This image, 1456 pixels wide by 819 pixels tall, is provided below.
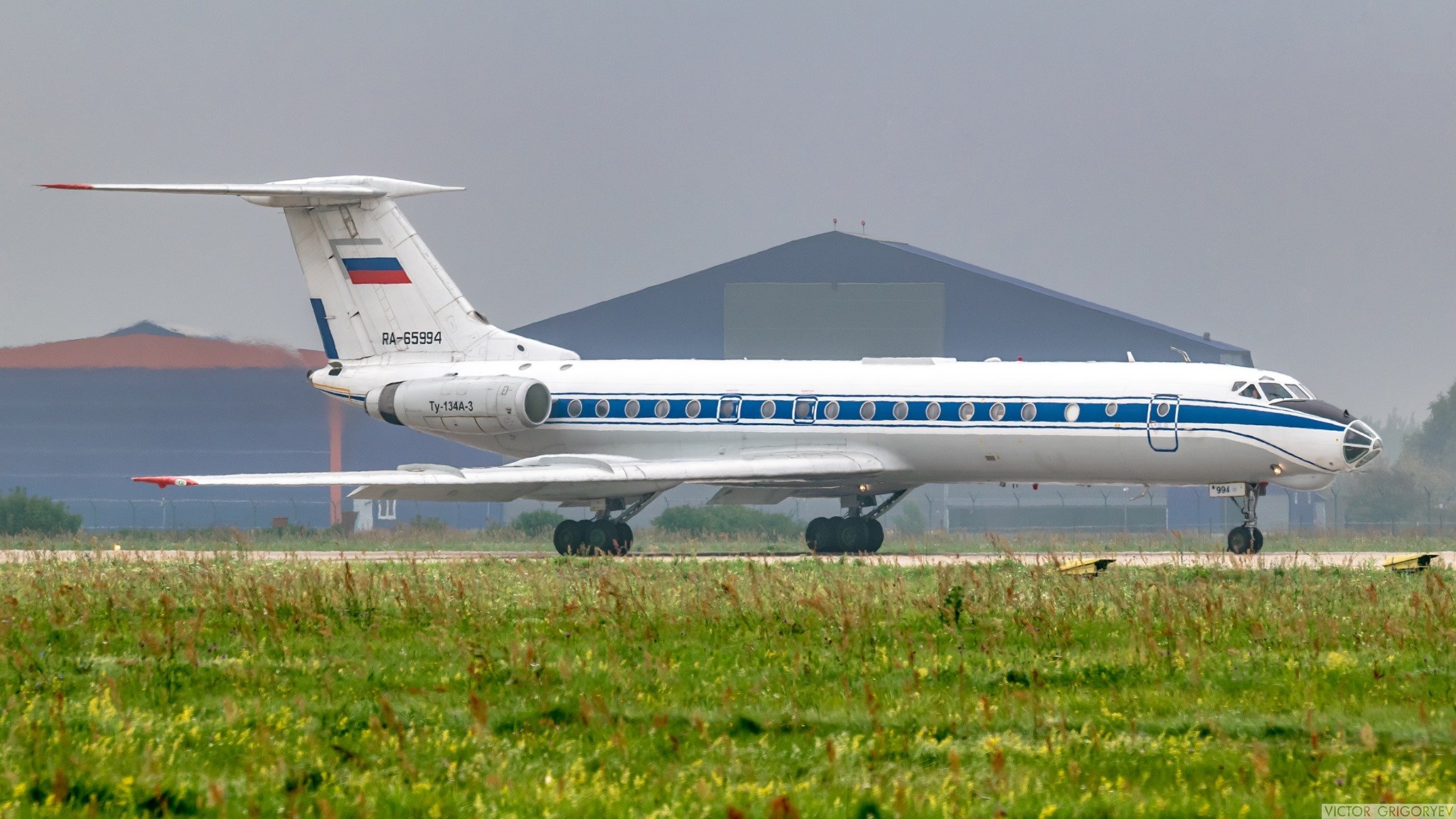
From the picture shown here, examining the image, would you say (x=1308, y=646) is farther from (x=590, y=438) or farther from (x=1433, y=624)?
Answer: (x=590, y=438)

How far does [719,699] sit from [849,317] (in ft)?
161

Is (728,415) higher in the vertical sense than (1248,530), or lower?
higher

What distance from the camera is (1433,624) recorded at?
12914mm

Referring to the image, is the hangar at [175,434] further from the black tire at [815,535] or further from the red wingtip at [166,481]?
the red wingtip at [166,481]

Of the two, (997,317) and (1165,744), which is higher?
(997,317)

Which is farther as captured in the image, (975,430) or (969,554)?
(969,554)

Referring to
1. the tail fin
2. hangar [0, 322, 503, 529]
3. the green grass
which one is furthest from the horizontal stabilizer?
hangar [0, 322, 503, 529]

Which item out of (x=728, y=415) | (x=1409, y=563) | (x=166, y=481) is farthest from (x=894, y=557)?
(x=166, y=481)

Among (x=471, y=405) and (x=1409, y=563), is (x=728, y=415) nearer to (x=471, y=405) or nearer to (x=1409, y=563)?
(x=471, y=405)

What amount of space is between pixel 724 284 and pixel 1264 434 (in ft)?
114

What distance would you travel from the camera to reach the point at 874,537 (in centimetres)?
2941

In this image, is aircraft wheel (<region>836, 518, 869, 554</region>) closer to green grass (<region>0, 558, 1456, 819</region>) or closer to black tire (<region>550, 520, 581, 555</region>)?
black tire (<region>550, 520, 581, 555</region>)

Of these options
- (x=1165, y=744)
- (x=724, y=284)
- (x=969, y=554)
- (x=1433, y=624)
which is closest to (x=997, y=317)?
(x=724, y=284)

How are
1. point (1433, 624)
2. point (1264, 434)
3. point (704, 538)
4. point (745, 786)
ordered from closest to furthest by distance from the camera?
point (745, 786)
point (1433, 624)
point (1264, 434)
point (704, 538)
